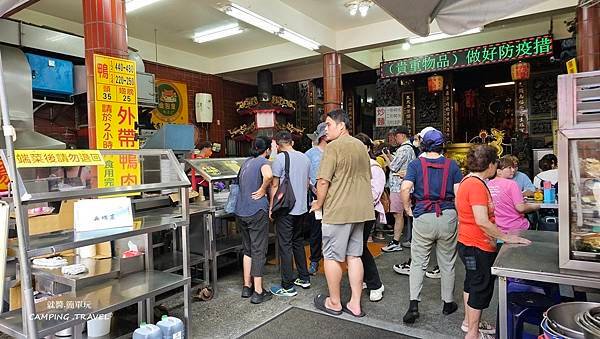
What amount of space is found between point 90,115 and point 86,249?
165 cm

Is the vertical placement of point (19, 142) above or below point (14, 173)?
above

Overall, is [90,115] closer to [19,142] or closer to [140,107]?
[19,142]

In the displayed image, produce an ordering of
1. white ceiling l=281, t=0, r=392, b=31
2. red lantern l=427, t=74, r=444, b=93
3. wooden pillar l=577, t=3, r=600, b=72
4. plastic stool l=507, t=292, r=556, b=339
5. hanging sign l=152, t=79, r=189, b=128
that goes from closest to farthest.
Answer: plastic stool l=507, t=292, r=556, b=339 → wooden pillar l=577, t=3, r=600, b=72 → white ceiling l=281, t=0, r=392, b=31 → hanging sign l=152, t=79, r=189, b=128 → red lantern l=427, t=74, r=444, b=93

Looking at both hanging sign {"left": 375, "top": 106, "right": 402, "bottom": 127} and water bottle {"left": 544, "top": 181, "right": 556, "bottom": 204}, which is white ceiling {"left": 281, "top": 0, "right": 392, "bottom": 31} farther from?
water bottle {"left": 544, "top": 181, "right": 556, "bottom": 204}

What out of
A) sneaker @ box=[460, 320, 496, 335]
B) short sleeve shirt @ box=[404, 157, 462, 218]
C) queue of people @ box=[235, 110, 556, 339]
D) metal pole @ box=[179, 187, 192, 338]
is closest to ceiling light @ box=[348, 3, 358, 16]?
queue of people @ box=[235, 110, 556, 339]

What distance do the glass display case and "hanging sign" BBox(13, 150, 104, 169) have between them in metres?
1.79

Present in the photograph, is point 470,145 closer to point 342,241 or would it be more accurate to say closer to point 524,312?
point 342,241

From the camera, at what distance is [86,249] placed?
3.01m

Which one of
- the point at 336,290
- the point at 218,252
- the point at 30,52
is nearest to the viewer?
the point at 336,290

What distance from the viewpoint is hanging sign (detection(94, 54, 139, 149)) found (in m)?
4.02

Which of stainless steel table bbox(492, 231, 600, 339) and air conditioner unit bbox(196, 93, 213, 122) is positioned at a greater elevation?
air conditioner unit bbox(196, 93, 213, 122)

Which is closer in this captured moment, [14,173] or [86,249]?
[14,173]

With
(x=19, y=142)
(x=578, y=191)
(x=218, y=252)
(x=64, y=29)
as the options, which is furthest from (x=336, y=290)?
(x=64, y=29)

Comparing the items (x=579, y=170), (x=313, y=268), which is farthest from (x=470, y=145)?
(x=579, y=170)
